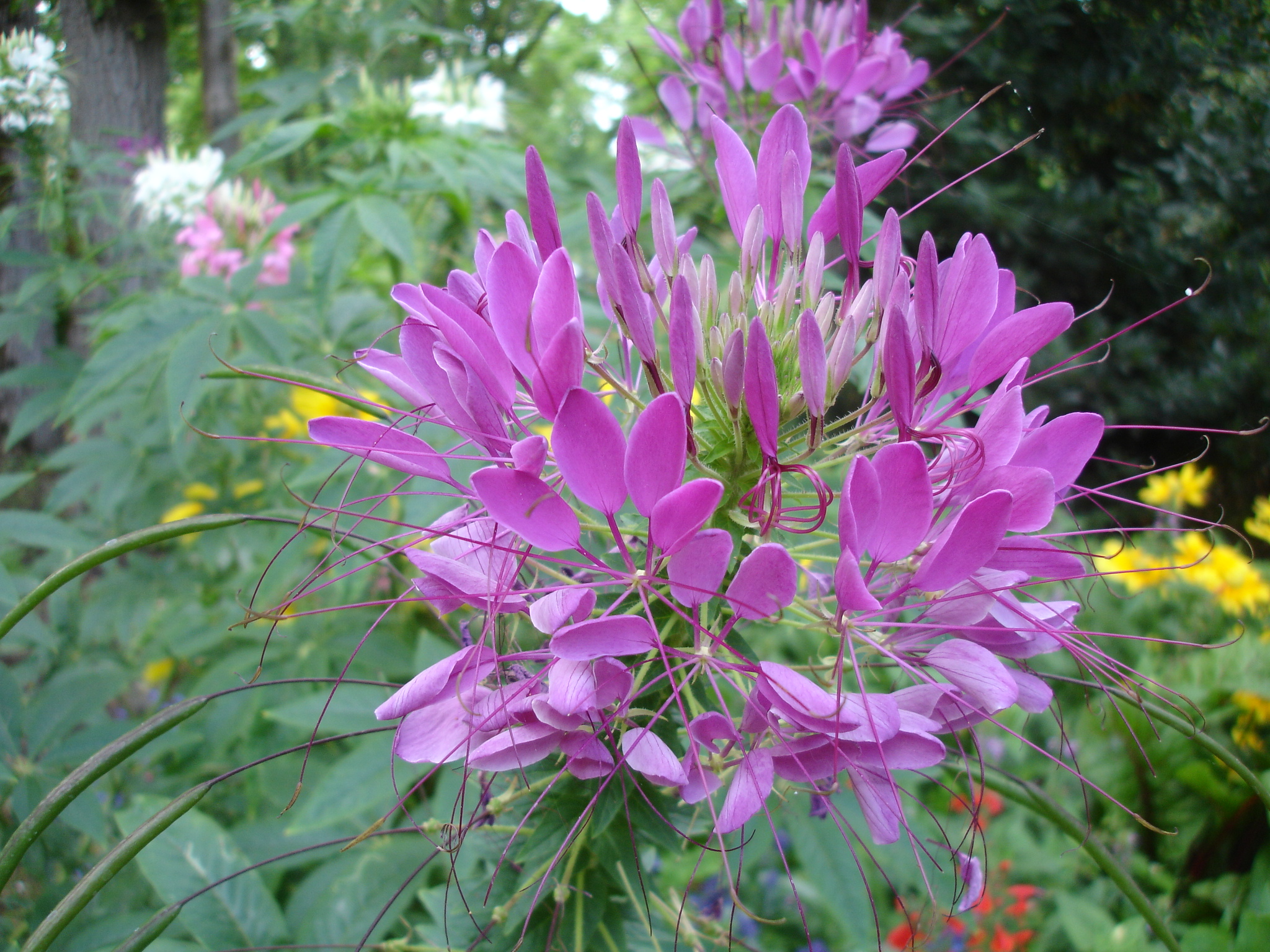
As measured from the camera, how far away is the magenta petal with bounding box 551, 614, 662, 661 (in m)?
0.58

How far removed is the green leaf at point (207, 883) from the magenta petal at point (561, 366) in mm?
1059

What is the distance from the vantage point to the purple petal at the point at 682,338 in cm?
63

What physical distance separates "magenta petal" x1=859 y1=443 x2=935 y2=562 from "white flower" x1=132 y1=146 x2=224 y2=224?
283 centimetres

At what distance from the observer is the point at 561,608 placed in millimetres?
620

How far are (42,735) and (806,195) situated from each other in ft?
6.56

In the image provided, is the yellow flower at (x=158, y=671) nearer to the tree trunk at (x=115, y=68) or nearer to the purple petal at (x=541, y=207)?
the tree trunk at (x=115, y=68)

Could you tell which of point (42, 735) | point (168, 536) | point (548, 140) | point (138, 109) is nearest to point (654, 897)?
point (168, 536)

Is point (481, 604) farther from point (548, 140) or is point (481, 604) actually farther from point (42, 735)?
point (548, 140)

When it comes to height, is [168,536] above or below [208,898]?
above

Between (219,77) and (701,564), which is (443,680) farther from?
(219,77)

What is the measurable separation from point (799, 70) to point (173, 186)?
7.62 ft

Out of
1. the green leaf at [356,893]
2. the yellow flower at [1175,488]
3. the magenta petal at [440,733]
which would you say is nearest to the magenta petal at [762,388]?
the magenta petal at [440,733]

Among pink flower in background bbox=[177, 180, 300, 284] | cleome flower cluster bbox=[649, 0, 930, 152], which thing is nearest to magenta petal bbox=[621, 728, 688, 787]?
cleome flower cluster bbox=[649, 0, 930, 152]

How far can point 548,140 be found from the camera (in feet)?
32.1
